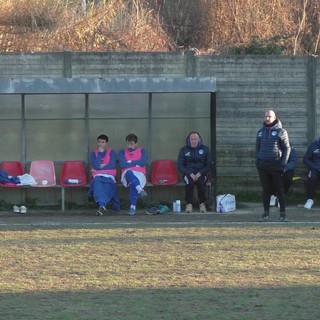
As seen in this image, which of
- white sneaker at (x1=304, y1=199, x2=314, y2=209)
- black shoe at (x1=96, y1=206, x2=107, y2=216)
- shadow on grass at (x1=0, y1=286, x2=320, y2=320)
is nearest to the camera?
shadow on grass at (x1=0, y1=286, x2=320, y2=320)

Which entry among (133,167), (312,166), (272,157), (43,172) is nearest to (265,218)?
(272,157)

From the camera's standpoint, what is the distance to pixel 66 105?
15.3 meters

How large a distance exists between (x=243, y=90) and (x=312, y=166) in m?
1.80

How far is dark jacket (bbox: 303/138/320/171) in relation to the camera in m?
14.7

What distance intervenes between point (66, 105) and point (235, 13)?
8370mm

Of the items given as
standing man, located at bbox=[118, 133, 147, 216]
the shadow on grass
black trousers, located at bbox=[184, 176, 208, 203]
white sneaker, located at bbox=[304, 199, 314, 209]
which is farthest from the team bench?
the shadow on grass

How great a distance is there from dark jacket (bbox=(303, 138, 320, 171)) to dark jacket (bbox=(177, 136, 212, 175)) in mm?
1716

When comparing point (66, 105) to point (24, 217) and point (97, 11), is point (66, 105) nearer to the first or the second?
point (24, 217)

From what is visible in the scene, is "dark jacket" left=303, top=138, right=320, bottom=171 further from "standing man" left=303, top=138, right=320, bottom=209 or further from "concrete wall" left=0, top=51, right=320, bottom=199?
"concrete wall" left=0, top=51, right=320, bottom=199

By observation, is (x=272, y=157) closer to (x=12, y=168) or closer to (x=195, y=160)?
(x=195, y=160)

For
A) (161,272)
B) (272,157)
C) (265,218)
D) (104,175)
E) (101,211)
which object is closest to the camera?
(161,272)

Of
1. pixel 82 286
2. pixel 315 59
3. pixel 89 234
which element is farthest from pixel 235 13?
pixel 82 286

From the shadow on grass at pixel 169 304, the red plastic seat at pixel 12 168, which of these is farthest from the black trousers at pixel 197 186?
the shadow on grass at pixel 169 304

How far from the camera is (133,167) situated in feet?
48.0
